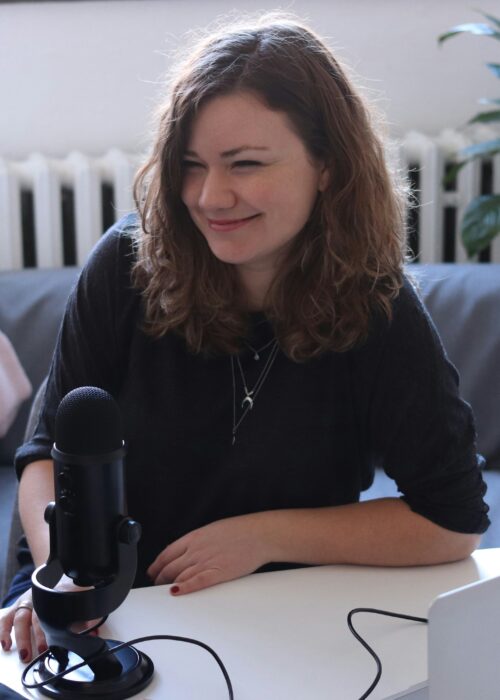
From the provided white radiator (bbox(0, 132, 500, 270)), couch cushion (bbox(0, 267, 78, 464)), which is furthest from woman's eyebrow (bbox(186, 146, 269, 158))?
white radiator (bbox(0, 132, 500, 270))

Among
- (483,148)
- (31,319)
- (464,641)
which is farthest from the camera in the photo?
(483,148)

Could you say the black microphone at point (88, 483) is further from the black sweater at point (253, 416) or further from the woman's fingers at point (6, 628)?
the black sweater at point (253, 416)

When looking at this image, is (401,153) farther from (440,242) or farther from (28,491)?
(28,491)

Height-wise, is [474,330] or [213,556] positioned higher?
[213,556]

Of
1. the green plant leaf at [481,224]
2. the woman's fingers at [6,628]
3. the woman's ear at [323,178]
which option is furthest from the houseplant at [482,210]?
the woman's fingers at [6,628]

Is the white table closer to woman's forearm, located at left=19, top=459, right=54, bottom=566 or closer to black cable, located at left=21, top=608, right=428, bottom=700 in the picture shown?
black cable, located at left=21, top=608, right=428, bottom=700

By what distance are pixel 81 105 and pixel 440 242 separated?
3.57ft

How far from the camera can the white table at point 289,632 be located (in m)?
0.91

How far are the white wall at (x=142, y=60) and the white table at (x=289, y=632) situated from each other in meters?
1.84

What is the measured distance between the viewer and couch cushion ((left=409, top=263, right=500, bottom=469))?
217cm

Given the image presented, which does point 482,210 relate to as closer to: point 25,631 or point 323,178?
point 323,178

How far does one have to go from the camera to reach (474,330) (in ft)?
7.32

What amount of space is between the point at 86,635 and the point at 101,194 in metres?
2.10

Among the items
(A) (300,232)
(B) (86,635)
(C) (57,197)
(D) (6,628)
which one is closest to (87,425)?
(B) (86,635)
